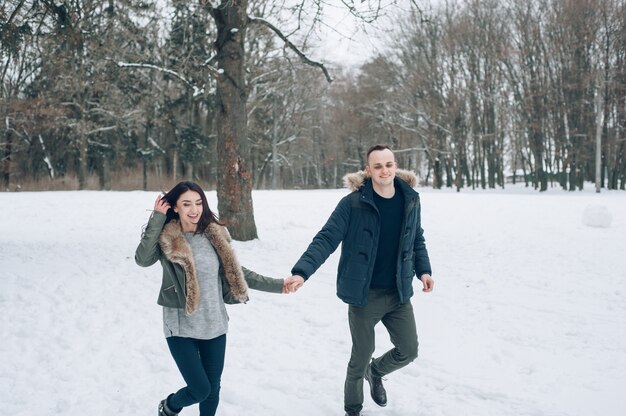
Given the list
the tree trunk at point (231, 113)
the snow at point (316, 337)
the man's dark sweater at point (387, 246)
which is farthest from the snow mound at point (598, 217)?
the man's dark sweater at point (387, 246)

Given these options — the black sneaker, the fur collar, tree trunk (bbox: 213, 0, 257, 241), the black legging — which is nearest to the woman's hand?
the fur collar

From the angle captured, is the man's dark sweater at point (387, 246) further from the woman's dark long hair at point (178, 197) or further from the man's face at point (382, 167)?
the woman's dark long hair at point (178, 197)

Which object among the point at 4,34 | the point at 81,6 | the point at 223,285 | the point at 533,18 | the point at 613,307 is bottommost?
the point at 613,307

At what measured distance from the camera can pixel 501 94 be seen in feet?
133

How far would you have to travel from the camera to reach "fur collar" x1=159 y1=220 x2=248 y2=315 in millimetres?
3549

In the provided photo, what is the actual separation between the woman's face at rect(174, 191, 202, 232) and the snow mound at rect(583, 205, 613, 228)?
15348 mm

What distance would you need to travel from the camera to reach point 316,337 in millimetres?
6633

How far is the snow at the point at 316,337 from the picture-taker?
15.7ft

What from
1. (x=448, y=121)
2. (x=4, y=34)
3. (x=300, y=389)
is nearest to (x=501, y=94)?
(x=448, y=121)

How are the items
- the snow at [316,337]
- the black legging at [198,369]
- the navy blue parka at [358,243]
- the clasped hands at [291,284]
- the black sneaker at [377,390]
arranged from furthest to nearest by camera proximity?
the snow at [316,337] → the black sneaker at [377,390] → the navy blue parka at [358,243] → the clasped hands at [291,284] → the black legging at [198,369]

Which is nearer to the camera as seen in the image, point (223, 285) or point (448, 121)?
point (223, 285)

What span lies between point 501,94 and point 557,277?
3328 centimetres

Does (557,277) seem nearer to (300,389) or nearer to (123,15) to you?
(300,389)

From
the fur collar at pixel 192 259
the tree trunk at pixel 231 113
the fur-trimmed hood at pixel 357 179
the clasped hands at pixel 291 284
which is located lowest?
the clasped hands at pixel 291 284
